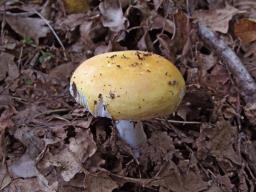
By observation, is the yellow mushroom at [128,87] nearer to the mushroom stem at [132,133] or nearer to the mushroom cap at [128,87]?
the mushroom cap at [128,87]

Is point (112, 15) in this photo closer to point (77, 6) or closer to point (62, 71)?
point (77, 6)

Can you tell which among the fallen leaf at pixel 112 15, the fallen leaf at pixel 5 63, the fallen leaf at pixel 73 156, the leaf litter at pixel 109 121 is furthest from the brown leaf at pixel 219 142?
the fallen leaf at pixel 5 63

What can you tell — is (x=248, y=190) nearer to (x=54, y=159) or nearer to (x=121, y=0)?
(x=54, y=159)

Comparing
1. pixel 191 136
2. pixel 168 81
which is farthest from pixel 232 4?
pixel 168 81

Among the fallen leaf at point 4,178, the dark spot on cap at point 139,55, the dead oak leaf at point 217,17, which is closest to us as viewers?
the dark spot on cap at point 139,55

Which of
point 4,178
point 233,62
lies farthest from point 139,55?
point 4,178

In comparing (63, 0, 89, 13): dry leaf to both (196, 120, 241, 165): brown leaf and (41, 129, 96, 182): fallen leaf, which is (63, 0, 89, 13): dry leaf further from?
(196, 120, 241, 165): brown leaf
